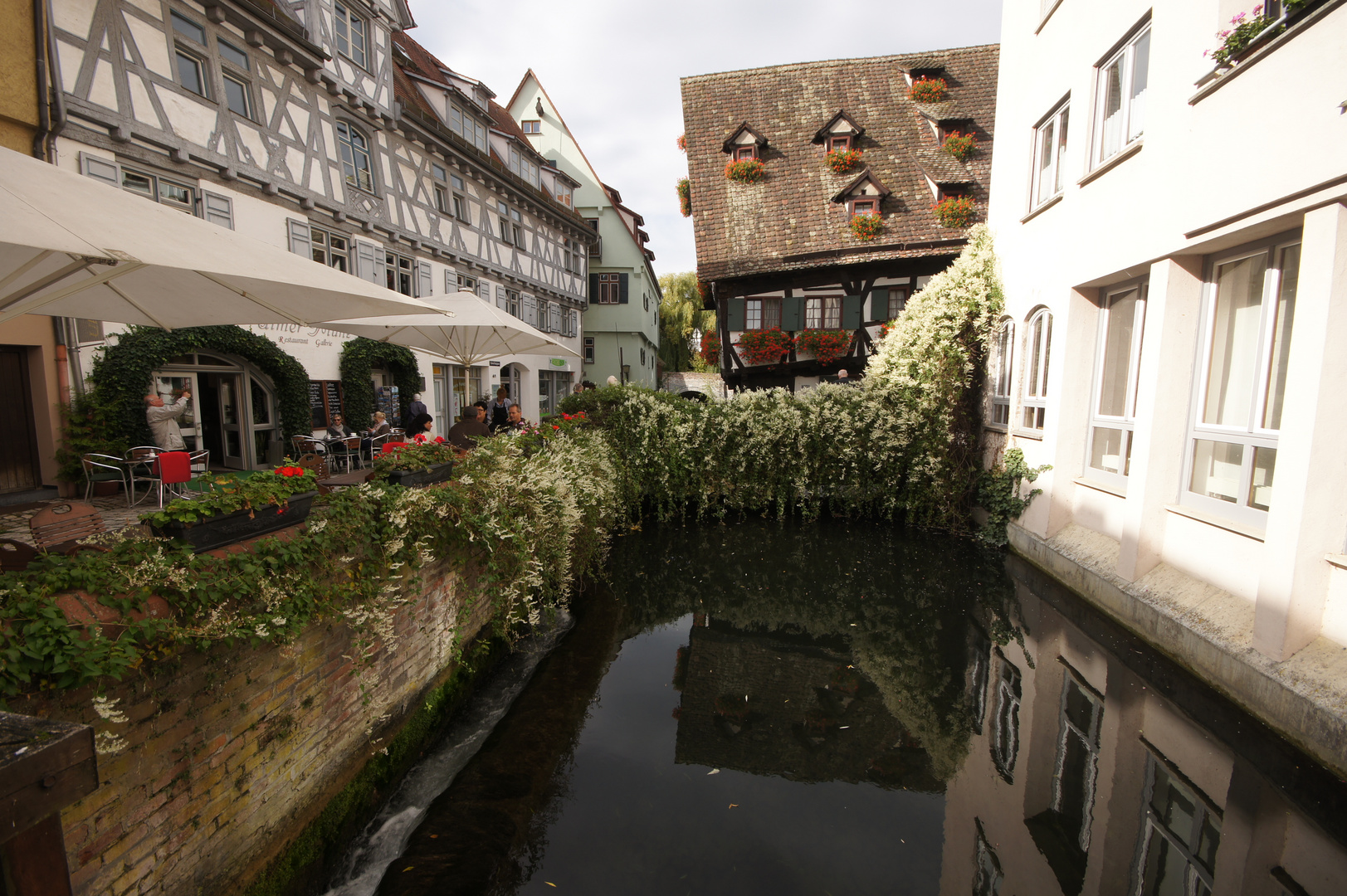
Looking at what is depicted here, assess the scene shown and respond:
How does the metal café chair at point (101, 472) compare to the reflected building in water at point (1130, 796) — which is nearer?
the reflected building in water at point (1130, 796)

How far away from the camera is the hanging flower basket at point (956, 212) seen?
15.6 metres

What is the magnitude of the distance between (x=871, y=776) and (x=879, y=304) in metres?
13.5

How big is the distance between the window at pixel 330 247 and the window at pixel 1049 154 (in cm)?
1258

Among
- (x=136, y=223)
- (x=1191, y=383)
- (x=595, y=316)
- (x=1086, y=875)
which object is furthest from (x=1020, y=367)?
(x=595, y=316)

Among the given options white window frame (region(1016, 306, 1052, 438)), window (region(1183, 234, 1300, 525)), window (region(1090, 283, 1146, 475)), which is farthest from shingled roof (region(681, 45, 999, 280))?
window (region(1183, 234, 1300, 525))

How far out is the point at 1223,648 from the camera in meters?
4.73

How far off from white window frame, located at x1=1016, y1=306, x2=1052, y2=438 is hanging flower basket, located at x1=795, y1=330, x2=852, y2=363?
21.7 feet

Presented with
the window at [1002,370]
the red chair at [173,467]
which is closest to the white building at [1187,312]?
the window at [1002,370]

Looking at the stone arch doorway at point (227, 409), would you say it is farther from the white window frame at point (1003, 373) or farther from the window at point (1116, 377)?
the window at point (1116, 377)

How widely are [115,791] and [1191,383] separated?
8.13 metres

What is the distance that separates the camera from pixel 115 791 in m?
2.38

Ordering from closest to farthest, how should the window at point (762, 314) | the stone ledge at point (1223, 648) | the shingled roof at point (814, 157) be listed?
1. the stone ledge at point (1223, 648)
2. the shingled roof at point (814, 157)
3. the window at point (762, 314)

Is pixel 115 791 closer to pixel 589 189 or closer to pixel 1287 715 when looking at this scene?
pixel 1287 715

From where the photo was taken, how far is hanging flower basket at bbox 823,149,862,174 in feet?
55.3
